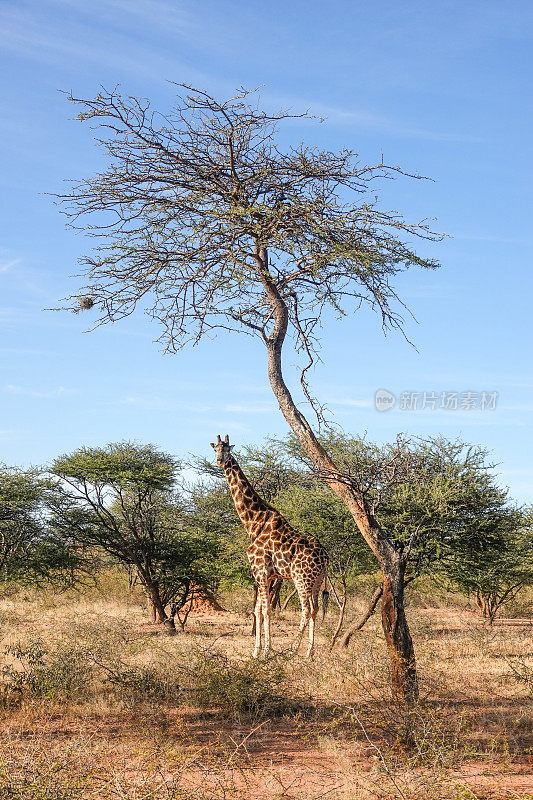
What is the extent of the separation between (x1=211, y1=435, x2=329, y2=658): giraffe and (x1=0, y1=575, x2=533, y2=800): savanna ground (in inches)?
63.1

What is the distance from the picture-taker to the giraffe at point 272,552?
12.8 metres

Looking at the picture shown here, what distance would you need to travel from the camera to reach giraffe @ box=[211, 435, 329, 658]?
42.1ft

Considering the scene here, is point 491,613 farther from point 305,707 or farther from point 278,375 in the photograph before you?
point 278,375

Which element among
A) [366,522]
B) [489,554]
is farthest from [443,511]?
[366,522]

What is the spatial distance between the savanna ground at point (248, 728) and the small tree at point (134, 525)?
700 centimetres

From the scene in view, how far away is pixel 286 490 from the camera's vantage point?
19938 millimetres

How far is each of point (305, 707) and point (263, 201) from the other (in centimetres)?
686

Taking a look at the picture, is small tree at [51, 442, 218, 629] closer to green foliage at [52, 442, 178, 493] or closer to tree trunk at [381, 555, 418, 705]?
green foliage at [52, 442, 178, 493]

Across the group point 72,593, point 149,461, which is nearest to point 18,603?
point 72,593

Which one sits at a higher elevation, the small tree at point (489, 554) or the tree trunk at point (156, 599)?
the small tree at point (489, 554)

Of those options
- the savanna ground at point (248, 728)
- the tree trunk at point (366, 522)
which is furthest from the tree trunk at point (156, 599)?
the tree trunk at point (366, 522)

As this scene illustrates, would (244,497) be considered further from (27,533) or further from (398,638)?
(27,533)

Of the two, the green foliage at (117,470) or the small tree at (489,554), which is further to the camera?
the green foliage at (117,470)

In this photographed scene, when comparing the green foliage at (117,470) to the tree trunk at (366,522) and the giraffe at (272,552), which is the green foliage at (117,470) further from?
the tree trunk at (366,522)
